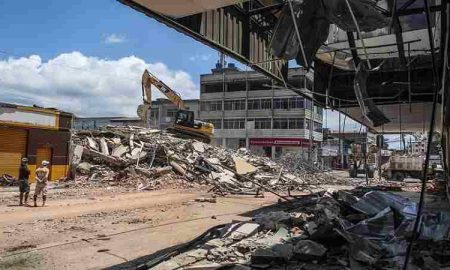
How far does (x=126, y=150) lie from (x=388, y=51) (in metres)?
20.5

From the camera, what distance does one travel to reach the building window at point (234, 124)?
7425 cm

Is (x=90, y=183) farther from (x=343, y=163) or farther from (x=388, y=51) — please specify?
(x=343, y=163)

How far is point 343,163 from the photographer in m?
71.1

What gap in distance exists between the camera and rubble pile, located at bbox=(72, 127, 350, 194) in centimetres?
2670

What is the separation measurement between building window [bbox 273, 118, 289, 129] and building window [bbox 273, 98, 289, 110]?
1.72 metres

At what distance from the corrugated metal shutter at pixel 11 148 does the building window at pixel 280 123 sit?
1899 inches

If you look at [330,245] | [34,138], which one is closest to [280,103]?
[34,138]

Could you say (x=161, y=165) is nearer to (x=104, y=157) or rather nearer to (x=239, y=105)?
(x=104, y=157)

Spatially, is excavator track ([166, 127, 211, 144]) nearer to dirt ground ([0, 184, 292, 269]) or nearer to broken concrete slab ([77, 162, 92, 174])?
broken concrete slab ([77, 162, 92, 174])

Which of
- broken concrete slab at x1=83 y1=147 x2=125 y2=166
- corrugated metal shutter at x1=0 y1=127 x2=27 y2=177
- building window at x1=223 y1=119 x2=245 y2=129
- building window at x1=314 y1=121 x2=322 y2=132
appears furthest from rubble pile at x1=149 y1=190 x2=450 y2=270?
building window at x1=314 y1=121 x2=322 y2=132

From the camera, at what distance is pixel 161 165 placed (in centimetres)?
2922

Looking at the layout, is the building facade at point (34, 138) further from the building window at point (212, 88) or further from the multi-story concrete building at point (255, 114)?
the building window at point (212, 88)

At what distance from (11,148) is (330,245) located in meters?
22.1

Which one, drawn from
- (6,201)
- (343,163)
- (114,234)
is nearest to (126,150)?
(6,201)
